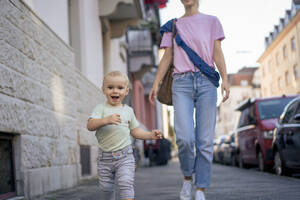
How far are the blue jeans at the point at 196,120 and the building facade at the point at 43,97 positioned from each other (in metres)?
1.70

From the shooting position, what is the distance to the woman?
452 centimetres

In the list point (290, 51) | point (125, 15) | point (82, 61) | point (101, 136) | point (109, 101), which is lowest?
point (101, 136)

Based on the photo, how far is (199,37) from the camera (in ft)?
15.4

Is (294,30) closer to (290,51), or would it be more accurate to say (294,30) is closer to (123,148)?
(290,51)

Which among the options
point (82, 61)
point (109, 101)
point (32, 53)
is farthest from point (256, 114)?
point (109, 101)

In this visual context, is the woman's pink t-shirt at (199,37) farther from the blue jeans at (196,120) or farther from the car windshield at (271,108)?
the car windshield at (271,108)

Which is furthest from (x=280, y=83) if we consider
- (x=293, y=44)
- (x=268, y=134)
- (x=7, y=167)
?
(x=7, y=167)

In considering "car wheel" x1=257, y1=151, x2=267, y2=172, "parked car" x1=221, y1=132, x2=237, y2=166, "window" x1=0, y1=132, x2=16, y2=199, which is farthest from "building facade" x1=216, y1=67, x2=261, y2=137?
"window" x1=0, y1=132, x2=16, y2=199

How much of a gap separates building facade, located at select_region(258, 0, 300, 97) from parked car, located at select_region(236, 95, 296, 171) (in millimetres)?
25011

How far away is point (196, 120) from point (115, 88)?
1283 millimetres

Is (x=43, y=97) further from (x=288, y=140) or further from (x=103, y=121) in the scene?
(x=288, y=140)

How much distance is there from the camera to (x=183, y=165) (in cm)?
461

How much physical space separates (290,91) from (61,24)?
39.9 metres

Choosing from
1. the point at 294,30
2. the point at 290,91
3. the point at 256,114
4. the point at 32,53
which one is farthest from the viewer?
the point at 290,91
